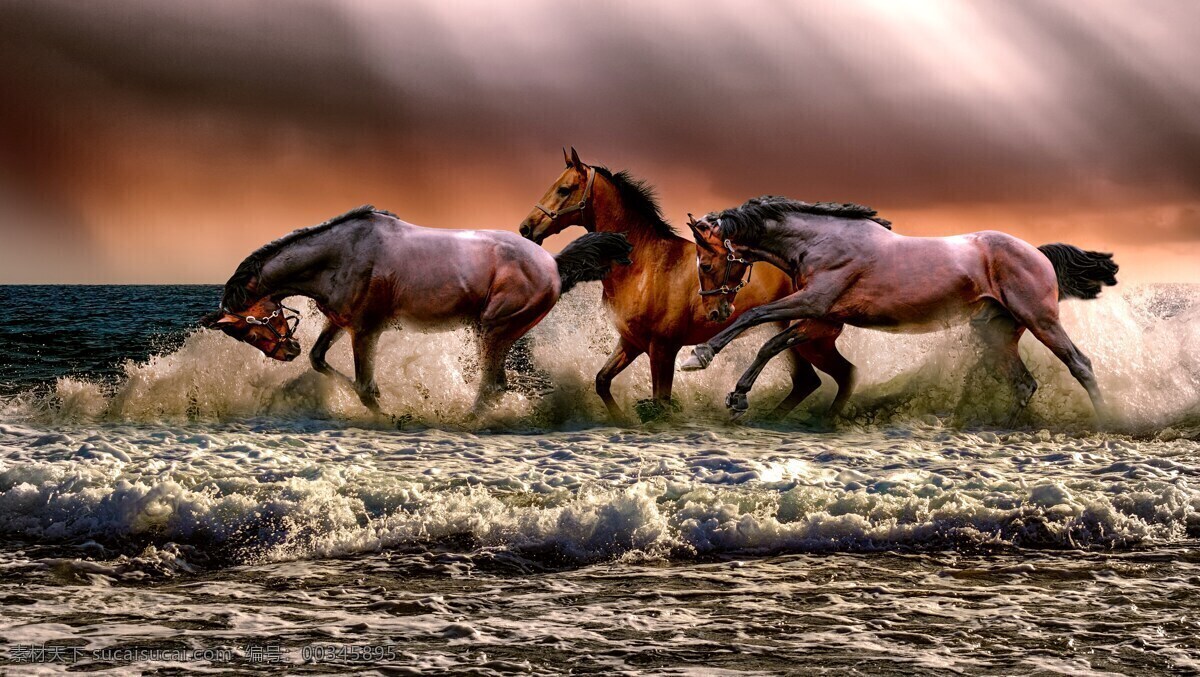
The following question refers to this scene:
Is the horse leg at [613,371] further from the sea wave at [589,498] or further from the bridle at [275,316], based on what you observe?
the bridle at [275,316]

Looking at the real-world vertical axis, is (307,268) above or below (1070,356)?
above

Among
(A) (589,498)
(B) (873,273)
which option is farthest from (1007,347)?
(A) (589,498)

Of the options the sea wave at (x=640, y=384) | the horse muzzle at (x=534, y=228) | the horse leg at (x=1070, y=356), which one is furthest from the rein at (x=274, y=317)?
the horse leg at (x=1070, y=356)

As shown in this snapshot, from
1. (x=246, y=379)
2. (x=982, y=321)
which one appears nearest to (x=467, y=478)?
(x=246, y=379)

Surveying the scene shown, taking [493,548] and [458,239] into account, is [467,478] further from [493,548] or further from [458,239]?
[458,239]

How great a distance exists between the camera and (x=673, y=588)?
522cm

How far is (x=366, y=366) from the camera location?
9508 millimetres

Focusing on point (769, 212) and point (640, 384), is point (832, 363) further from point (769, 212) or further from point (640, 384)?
point (640, 384)

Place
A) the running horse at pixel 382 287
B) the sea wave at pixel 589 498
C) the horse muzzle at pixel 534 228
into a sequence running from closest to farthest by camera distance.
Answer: the sea wave at pixel 589 498 < the running horse at pixel 382 287 < the horse muzzle at pixel 534 228

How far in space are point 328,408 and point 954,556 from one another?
5645 millimetres

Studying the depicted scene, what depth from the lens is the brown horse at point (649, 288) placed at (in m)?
9.54

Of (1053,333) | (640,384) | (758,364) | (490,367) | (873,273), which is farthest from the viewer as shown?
(640,384)

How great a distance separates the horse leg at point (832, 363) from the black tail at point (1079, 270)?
173 cm

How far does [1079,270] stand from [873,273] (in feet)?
5.98
